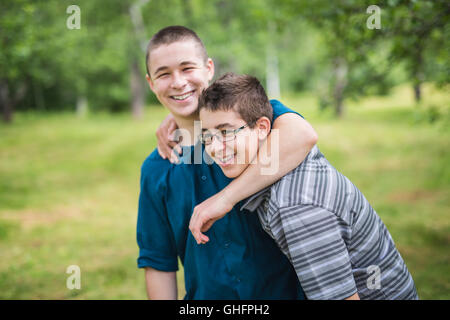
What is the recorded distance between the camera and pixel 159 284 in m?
2.34

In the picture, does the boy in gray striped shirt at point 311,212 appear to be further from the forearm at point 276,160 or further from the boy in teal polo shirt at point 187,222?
the boy in teal polo shirt at point 187,222

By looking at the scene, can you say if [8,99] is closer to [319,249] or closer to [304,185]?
[304,185]

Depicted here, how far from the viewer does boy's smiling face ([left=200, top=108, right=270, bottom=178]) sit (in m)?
1.88

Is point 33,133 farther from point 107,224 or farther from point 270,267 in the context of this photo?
point 270,267

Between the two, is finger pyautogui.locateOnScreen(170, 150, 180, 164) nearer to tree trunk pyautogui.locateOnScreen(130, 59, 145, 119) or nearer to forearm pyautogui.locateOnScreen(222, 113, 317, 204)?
forearm pyautogui.locateOnScreen(222, 113, 317, 204)

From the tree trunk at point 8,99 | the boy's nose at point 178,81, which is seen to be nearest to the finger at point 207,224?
the boy's nose at point 178,81

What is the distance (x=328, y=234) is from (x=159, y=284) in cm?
113

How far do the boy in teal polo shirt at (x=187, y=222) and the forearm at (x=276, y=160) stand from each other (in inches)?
1.9

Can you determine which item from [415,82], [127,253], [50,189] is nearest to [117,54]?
[50,189]

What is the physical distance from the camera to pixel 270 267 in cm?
213

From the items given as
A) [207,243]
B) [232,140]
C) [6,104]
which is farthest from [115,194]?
[6,104]

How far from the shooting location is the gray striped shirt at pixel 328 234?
1.68 metres

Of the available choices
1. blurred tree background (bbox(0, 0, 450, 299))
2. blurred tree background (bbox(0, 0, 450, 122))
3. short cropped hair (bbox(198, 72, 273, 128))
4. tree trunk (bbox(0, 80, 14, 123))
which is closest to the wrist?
short cropped hair (bbox(198, 72, 273, 128))
